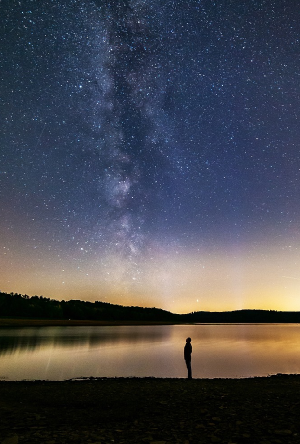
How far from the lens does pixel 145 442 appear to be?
7.66m

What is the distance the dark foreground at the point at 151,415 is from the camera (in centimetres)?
812

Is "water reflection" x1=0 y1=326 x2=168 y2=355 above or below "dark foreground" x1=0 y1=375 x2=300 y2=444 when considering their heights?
below

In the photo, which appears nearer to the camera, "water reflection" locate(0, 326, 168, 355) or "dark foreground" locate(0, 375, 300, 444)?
"dark foreground" locate(0, 375, 300, 444)

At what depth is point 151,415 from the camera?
34.3 feet

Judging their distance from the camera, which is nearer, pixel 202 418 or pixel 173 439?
pixel 173 439

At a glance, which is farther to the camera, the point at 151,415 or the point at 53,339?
the point at 53,339

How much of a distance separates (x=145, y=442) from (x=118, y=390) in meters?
8.62

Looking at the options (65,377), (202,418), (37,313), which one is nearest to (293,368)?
(65,377)

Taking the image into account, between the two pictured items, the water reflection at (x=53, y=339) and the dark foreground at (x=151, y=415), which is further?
the water reflection at (x=53, y=339)

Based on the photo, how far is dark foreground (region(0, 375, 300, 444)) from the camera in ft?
26.6

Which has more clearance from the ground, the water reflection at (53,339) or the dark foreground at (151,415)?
the dark foreground at (151,415)

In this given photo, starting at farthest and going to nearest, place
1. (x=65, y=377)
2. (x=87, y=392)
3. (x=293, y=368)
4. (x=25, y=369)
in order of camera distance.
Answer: (x=293, y=368), (x=25, y=369), (x=65, y=377), (x=87, y=392)

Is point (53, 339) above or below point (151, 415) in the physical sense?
below

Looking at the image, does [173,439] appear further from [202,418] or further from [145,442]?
[202,418]
